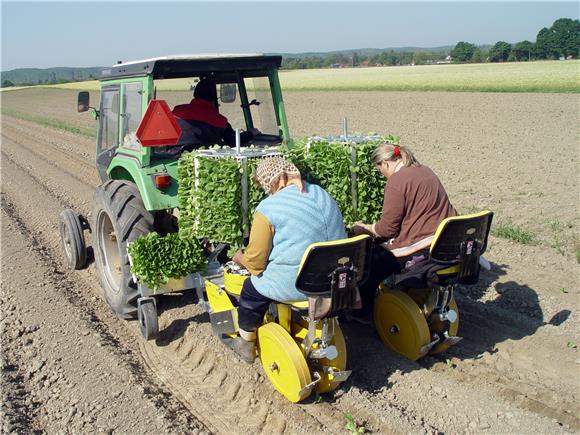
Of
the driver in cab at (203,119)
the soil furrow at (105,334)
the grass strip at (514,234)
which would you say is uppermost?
the driver in cab at (203,119)

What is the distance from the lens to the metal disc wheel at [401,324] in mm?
4191

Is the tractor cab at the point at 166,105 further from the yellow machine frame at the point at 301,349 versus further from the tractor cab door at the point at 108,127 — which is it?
the yellow machine frame at the point at 301,349

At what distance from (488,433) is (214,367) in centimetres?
194

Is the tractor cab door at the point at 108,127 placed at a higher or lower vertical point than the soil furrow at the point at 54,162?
higher

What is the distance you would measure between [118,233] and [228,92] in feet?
6.16

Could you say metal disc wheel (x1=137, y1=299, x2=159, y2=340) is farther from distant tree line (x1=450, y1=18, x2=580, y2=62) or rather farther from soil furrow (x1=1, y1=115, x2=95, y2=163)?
distant tree line (x1=450, y1=18, x2=580, y2=62)

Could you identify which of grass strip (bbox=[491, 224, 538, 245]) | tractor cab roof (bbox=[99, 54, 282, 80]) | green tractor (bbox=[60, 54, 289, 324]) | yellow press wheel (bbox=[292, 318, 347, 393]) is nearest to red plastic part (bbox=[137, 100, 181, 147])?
green tractor (bbox=[60, 54, 289, 324])

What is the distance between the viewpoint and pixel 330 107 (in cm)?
2589

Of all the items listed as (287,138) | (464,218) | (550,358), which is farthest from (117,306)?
(550,358)

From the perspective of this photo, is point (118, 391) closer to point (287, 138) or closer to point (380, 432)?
point (380, 432)

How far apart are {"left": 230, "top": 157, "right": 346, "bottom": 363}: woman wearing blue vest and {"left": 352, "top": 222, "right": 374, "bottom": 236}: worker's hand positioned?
75 cm

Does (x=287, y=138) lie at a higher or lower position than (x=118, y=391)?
higher

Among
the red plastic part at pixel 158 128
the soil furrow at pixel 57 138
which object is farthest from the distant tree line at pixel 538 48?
the red plastic part at pixel 158 128

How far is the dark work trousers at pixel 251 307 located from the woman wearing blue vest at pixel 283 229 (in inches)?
0.9
